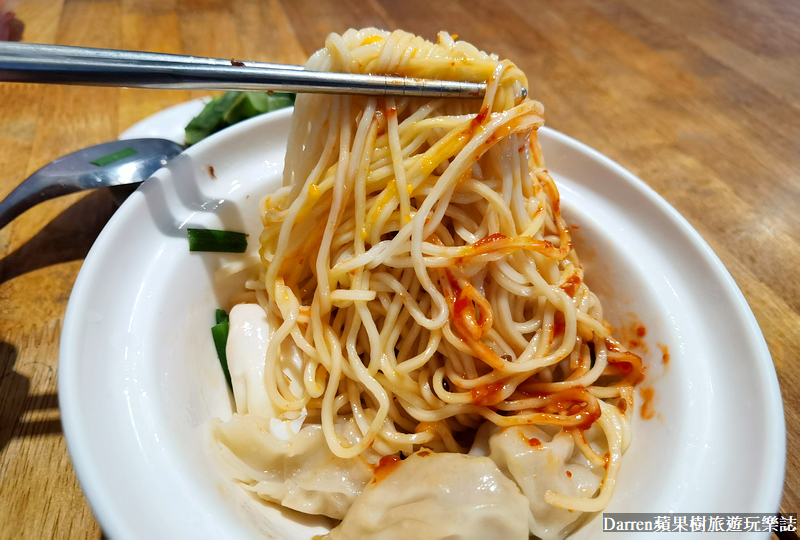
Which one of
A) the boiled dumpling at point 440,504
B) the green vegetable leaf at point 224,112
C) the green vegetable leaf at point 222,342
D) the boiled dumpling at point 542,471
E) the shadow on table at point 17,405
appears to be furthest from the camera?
the green vegetable leaf at point 224,112

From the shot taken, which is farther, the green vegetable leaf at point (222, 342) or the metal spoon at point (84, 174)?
the metal spoon at point (84, 174)

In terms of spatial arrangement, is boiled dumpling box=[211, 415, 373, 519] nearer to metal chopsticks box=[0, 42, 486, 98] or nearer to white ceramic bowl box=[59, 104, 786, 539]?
white ceramic bowl box=[59, 104, 786, 539]

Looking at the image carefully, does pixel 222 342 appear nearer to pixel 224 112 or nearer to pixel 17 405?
pixel 17 405

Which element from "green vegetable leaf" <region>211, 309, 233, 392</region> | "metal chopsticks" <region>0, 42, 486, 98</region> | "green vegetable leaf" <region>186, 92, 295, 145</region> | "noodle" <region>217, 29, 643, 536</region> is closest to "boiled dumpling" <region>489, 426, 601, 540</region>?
"noodle" <region>217, 29, 643, 536</region>

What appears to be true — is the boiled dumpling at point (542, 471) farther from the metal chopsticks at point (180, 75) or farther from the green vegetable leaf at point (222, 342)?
the metal chopsticks at point (180, 75)

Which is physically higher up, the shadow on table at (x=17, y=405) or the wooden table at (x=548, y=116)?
the wooden table at (x=548, y=116)

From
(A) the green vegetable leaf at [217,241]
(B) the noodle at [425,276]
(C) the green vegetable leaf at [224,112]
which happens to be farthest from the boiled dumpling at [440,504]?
(C) the green vegetable leaf at [224,112]

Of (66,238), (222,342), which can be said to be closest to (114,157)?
(66,238)

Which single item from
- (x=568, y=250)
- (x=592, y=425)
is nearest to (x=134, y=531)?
(x=592, y=425)

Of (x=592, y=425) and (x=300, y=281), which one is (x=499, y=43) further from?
(x=592, y=425)
